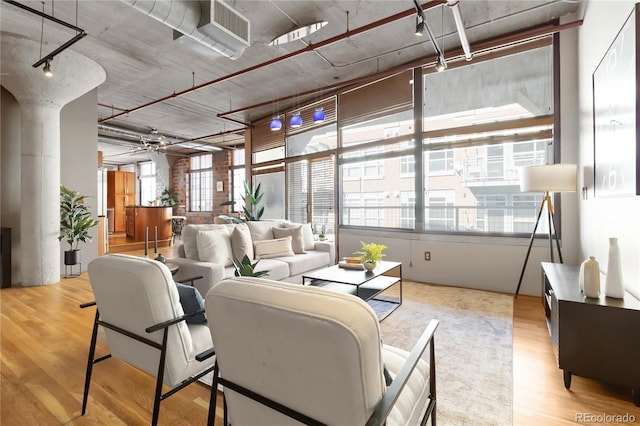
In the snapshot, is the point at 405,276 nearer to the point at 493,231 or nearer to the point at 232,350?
the point at 493,231

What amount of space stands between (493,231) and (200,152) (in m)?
9.87

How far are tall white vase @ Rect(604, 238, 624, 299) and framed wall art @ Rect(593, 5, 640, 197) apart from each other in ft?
1.19

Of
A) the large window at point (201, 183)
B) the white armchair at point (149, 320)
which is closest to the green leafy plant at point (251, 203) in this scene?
the large window at point (201, 183)

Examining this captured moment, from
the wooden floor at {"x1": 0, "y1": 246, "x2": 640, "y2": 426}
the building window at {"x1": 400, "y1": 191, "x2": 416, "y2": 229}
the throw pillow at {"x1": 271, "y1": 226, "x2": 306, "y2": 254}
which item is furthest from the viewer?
the building window at {"x1": 400, "y1": 191, "x2": 416, "y2": 229}

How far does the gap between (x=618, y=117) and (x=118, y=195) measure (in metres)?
13.0

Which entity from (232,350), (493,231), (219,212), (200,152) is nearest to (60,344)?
(232,350)

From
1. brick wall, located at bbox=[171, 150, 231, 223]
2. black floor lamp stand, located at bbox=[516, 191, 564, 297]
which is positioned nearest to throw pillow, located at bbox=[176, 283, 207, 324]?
black floor lamp stand, located at bbox=[516, 191, 564, 297]

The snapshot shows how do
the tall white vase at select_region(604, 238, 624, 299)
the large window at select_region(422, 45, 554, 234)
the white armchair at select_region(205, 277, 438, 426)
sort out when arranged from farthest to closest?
the large window at select_region(422, 45, 554, 234), the tall white vase at select_region(604, 238, 624, 299), the white armchair at select_region(205, 277, 438, 426)

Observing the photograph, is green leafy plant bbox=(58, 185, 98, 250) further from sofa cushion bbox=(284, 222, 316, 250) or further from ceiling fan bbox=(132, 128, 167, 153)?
ceiling fan bbox=(132, 128, 167, 153)

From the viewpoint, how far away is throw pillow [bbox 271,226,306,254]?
464 centimetres

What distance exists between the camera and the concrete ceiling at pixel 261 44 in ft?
11.6

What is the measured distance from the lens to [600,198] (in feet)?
9.18

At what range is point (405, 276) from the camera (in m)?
4.96

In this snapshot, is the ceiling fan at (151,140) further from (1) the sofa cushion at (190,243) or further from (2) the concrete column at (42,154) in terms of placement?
(1) the sofa cushion at (190,243)
